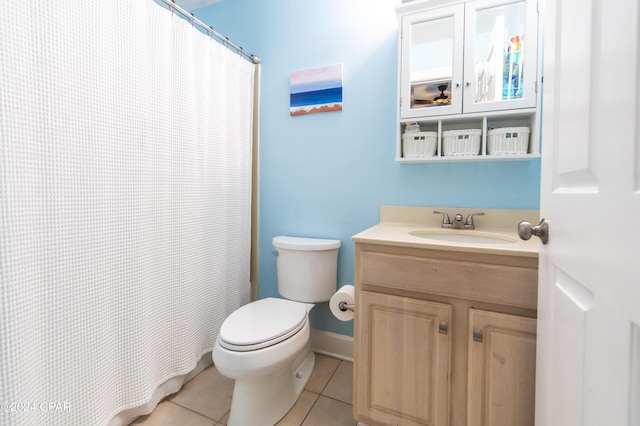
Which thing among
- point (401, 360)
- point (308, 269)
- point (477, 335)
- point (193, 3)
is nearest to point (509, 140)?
point (477, 335)

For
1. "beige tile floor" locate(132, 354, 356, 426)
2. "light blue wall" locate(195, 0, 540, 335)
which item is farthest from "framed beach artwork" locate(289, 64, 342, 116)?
"beige tile floor" locate(132, 354, 356, 426)

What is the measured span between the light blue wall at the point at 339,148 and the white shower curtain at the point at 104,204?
35 cm

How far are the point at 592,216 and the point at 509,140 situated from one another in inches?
34.8

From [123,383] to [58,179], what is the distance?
82cm

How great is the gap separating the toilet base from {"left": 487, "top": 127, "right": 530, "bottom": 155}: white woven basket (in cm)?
132

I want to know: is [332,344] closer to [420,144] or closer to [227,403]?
[227,403]

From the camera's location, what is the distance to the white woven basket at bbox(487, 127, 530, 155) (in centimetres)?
118

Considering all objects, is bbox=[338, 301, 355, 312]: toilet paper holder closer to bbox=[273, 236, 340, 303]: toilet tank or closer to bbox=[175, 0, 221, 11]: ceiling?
bbox=[273, 236, 340, 303]: toilet tank

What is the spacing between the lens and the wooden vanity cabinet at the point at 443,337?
2.88ft

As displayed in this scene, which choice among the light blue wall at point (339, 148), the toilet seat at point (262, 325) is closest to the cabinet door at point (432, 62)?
the light blue wall at point (339, 148)

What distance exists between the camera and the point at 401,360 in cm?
103

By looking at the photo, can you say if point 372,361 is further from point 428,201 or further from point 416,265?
point 428,201

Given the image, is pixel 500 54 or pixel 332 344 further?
pixel 332 344

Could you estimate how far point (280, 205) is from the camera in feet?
5.93
